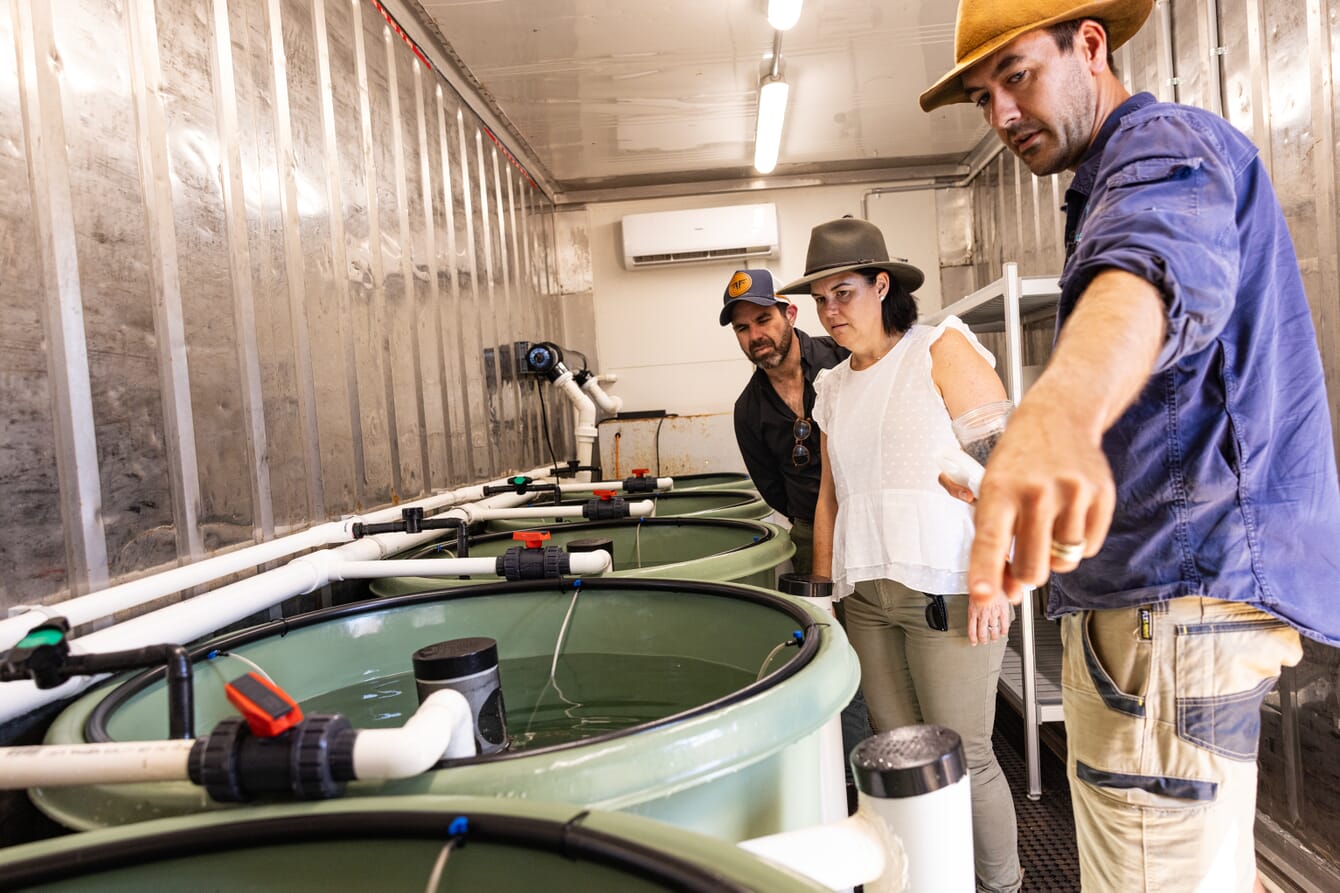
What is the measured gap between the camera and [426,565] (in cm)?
130

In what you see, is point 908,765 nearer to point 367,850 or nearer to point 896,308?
point 367,850

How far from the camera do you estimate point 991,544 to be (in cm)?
47

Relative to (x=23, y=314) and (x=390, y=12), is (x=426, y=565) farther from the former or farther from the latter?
(x=390, y=12)

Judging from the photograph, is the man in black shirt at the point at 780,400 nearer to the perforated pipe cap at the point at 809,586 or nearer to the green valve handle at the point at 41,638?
the perforated pipe cap at the point at 809,586

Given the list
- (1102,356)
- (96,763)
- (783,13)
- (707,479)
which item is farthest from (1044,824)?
(783,13)

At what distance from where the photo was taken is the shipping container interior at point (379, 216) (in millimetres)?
1141

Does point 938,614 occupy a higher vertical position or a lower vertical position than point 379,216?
lower

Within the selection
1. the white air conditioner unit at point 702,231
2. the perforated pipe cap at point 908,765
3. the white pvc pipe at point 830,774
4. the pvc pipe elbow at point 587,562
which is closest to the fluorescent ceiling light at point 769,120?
the white air conditioner unit at point 702,231

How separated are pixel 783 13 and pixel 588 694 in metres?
2.33

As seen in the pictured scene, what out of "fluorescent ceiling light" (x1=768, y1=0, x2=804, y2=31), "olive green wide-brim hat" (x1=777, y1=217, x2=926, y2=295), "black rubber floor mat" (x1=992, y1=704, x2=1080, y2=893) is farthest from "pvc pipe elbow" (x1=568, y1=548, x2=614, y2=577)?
"fluorescent ceiling light" (x1=768, y1=0, x2=804, y2=31)

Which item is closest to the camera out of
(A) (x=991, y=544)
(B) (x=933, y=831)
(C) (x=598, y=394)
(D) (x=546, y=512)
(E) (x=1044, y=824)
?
(A) (x=991, y=544)

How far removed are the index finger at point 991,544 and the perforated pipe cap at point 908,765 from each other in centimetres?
16

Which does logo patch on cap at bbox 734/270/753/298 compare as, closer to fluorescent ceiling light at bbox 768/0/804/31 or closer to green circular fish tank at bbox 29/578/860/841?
fluorescent ceiling light at bbox 768/0/804/31

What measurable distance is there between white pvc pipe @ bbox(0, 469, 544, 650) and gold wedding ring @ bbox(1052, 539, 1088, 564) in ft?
2.69
